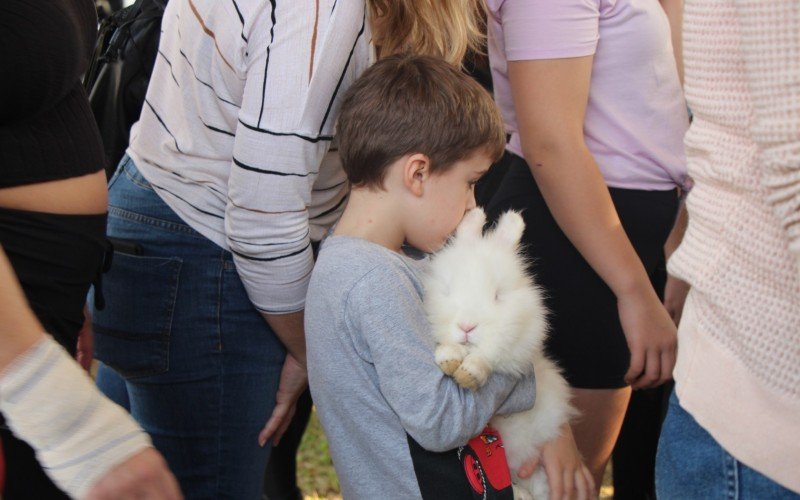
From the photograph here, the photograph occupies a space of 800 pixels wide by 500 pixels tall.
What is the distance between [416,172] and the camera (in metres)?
1.68

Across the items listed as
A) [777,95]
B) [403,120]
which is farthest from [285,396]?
[777,95]

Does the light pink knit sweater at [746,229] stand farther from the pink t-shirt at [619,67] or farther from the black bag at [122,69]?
the black bag at [122,69]

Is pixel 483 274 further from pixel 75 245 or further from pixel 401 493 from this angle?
pixel 75 245

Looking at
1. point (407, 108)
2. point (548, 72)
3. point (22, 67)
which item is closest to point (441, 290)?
point (407, 108)

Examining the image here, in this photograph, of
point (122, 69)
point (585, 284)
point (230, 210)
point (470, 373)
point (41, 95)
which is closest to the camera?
point (41, 95)

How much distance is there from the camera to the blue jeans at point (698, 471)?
96 cm

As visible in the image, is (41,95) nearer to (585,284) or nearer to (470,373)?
(470,373)

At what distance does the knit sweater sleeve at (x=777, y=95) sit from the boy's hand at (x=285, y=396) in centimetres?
126

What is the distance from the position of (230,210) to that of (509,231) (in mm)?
562

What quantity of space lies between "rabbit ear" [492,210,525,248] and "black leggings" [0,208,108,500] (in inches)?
29.8

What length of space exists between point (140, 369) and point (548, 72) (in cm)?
109

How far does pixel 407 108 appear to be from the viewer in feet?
5.50

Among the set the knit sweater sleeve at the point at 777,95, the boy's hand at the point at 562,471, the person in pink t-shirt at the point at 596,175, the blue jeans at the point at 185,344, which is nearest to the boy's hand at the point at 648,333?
the person in pink t-shirt at the point at 596,175

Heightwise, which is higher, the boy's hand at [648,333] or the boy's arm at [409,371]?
the boy's arm at [409,371]
